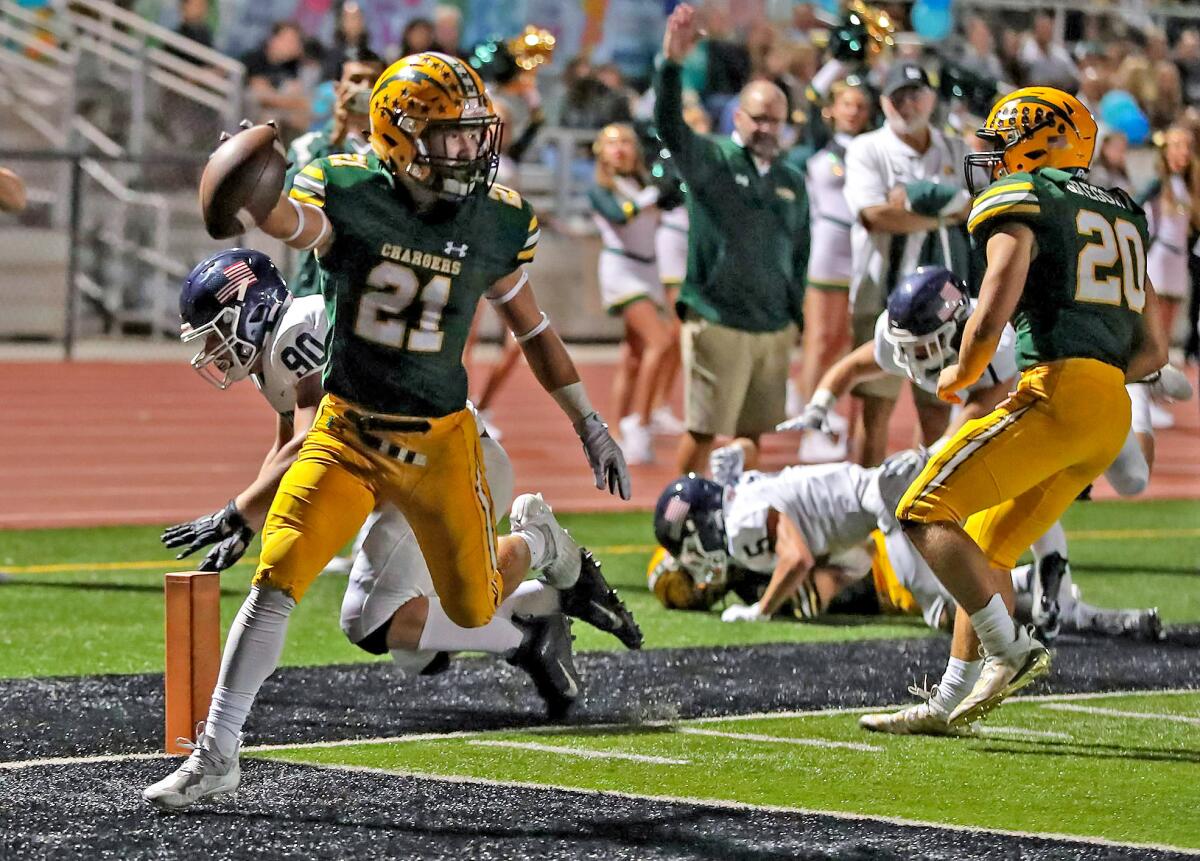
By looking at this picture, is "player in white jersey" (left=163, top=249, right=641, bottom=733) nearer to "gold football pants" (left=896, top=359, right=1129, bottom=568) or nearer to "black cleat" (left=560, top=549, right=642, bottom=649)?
"black cleat" (left=560, top=549, right=642, bottom=649)

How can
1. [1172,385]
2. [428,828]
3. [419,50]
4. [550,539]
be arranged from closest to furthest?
[428,828], [550,539], [1172,385], [419,50]

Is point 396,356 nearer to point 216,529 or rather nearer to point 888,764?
point 216,529

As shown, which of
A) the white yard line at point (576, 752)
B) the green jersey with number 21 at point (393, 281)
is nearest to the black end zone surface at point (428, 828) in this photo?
the white yard line at point (576, 752)

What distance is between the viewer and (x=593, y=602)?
21.7ft

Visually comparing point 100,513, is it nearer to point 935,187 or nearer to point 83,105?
point 935,187

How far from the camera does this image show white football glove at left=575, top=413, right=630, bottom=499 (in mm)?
5652

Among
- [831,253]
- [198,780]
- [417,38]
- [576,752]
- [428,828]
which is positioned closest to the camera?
[428,828]

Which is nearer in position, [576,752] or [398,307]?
A: [398,307]

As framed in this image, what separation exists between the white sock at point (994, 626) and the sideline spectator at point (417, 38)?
12.7 m

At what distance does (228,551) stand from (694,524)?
2927mm

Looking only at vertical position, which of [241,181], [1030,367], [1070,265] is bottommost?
[1030,367]

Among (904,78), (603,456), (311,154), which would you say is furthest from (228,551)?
(904,78)

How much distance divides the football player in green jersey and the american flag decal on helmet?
1903 millimetres

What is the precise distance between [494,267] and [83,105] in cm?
1487
